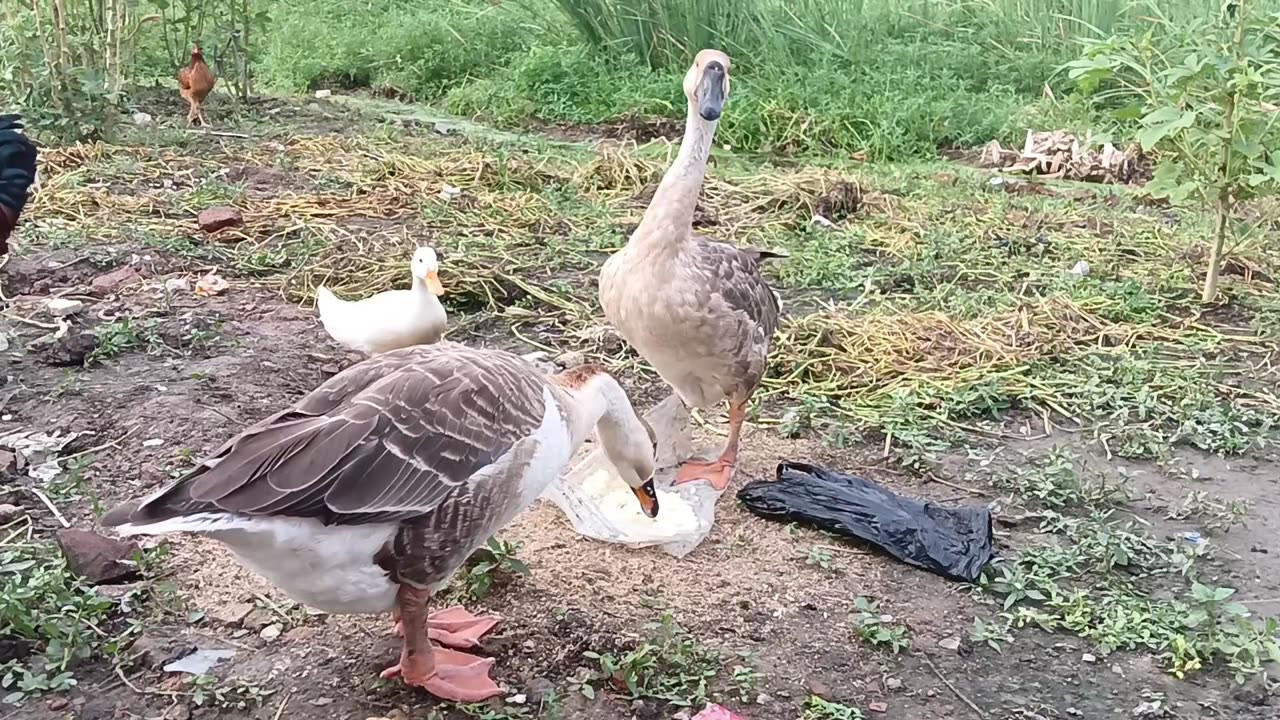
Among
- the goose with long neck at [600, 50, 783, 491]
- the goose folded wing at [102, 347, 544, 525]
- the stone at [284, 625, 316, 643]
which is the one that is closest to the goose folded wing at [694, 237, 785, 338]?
the goose with long neck at [600, 50, 783, 491]

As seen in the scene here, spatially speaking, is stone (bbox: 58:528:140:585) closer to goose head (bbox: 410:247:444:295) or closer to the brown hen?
goose head (bbox: 410:247:444:295)

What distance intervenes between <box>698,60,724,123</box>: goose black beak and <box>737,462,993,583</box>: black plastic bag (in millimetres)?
1259

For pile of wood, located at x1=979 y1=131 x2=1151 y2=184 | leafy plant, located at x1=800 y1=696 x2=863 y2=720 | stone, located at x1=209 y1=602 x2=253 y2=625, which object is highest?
stone, located at x1=209 y1=602 x2=253 y2=625

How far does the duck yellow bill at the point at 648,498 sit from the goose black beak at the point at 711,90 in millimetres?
1317

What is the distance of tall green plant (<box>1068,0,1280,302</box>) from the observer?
547 cm

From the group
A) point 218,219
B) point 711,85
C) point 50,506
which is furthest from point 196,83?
point 711,85

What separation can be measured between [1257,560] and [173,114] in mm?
8487

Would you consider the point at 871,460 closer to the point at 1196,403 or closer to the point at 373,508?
the point at 1196,403

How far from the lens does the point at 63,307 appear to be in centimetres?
524

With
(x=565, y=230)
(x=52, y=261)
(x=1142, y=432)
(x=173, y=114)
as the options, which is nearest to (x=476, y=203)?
(x=565, y=230)

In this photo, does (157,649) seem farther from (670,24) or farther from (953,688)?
(670,24)

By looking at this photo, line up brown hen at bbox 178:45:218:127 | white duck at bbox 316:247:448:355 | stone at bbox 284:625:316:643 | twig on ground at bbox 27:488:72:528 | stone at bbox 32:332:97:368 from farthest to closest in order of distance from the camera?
1. brown hen at bbox 178:45:218:127
2. stone at bbox 32:332:97:368
3. white duck at bbox 316:247:448:355
4. twig on ground at bbox 27:488:72:528
5. stone at bbox 284:625:316:643

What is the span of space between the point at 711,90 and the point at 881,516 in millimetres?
1570

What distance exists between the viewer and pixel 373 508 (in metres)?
2.63
